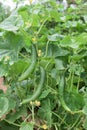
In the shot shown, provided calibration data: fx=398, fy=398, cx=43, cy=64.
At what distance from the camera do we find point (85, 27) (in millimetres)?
1318

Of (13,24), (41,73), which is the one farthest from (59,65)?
(13,24)

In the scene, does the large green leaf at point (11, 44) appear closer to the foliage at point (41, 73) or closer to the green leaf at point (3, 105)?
the foliage at point (41, 73)

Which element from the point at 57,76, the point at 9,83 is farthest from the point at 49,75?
the point at 9,83

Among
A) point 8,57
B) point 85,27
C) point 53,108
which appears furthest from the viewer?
point 85,27

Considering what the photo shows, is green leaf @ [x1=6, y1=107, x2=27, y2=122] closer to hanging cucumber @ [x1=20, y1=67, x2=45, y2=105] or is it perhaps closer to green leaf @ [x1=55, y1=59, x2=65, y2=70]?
hanging cucumber @ [x1=20, y1=67, x2=45, y2=105]

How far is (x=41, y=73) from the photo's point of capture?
1.10 metres

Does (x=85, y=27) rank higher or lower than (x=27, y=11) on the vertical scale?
lower

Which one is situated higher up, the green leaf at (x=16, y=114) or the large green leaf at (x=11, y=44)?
the large green leaf at (x=11, y=44)

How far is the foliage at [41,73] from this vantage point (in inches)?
43.1

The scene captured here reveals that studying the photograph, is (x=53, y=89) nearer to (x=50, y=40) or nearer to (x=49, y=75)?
(x=49, y=75)

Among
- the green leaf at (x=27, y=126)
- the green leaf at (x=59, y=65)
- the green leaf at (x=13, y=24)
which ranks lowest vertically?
the green leaf at (x=27, y=126)

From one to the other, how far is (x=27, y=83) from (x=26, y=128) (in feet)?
0.52

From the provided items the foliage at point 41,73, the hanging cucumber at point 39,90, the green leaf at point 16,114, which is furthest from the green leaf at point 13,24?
the green leaf at point 16,114

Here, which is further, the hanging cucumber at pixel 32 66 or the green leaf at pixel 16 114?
the green leaf at pixel 16 114
